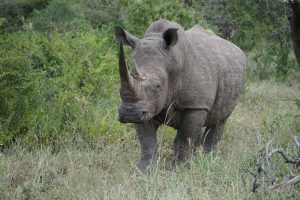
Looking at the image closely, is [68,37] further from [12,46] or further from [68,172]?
[68,172]

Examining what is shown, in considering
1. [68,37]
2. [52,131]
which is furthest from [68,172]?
[68,37]

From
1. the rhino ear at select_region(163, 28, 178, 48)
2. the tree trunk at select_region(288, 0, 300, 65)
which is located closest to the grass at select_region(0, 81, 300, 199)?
the rhino ear at select_region(163, 28, 178, 48)

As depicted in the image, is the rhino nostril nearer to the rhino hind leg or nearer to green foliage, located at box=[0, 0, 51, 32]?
the rhino hind leg

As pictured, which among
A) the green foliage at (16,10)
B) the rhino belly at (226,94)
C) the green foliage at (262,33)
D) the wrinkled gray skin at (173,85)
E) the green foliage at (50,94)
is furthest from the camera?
the green foliage at (16,10)

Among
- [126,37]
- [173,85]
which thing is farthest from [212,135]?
[126,37]

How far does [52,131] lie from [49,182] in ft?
4.95

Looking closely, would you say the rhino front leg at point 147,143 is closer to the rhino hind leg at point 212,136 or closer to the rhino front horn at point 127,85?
the rhino front horn at point 127,85

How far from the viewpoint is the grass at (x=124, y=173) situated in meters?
4.79

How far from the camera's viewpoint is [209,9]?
49.6ft

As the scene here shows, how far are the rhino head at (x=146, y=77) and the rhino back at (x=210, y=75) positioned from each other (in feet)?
1.05

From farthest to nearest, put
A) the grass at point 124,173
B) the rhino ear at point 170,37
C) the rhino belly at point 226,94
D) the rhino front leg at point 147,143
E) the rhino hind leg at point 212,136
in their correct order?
the rhino hind leg at point 212,136
the rhino belly at point 226,94
the rhino front leg at point 147,143
the rhino ear at point 170,37
the grass at point 124,173

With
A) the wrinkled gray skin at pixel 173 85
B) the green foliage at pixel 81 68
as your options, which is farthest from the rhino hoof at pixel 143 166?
the green foliage at pixel 81 68

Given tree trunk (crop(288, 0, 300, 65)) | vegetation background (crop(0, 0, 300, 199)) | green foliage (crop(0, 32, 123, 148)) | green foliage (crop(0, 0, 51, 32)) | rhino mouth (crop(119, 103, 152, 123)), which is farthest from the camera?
green foliage (crop(0, 0, 51, 32))

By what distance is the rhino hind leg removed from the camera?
24.4 feet
